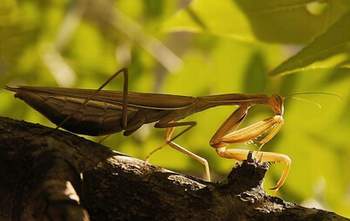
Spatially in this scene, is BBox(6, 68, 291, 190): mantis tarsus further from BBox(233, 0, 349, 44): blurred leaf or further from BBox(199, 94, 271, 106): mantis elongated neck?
BBox(233, 0, 349, 44): blurred leaf

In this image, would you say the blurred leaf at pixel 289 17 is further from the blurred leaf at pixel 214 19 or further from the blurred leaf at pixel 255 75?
the blurred leaf at pixel 255 75

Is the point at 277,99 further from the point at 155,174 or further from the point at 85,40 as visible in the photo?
the point at 85,40

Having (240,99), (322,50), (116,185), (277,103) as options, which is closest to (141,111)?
(240,99)

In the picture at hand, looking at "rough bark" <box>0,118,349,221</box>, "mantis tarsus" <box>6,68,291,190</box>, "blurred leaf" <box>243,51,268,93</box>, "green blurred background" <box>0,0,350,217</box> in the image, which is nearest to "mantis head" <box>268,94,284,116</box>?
"mantis tarsus" <box>6,68,291,190</box>

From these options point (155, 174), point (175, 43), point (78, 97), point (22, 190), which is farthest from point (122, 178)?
point (175, 43)

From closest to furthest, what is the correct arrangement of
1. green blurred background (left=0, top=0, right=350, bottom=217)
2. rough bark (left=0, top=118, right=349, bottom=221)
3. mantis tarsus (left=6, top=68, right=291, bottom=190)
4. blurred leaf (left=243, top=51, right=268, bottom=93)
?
rough bark (left=0, top=118, right=349, bottom=221), mantis tarsus (left=6, top=68, right=291, bottom=190), green blurred background (left=0, top=0, right=350, bottom=217), blurred leaf (left=243, top=51, right=268, bottom=93)

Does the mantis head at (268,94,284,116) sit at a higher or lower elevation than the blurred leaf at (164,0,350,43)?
lower
